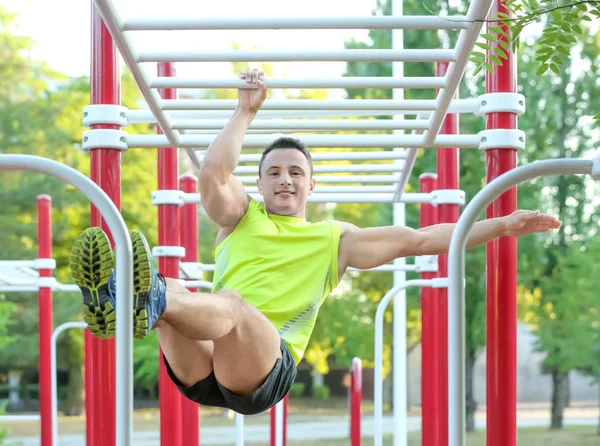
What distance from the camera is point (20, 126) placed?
17922 millimetres

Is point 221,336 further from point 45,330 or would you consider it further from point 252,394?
point 45,330

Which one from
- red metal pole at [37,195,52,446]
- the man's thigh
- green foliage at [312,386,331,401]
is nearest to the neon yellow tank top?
the man's thigh

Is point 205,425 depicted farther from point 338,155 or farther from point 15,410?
point 338,155

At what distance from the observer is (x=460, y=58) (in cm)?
281

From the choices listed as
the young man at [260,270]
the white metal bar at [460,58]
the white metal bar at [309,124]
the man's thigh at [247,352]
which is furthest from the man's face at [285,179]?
the man's thigh at [247,352]

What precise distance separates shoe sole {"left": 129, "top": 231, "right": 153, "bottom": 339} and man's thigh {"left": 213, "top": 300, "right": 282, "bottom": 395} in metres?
0.55

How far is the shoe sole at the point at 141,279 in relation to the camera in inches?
A: 85.5

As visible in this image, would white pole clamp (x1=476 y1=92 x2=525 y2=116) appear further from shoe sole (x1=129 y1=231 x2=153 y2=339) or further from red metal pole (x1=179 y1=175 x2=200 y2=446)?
red metal pole (x1=179 y1=175 x2=200 y2=446)

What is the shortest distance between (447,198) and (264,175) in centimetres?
135

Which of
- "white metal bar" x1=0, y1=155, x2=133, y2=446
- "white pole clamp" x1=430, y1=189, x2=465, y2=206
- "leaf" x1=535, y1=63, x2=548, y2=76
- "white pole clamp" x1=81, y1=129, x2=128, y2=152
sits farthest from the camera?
"white pole clamp" x1=430, y1=189, x2=465, y2=206

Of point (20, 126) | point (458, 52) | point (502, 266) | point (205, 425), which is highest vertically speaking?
point (20, 126)

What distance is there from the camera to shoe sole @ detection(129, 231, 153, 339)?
85.5 inches

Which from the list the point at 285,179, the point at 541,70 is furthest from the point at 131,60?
the point at 541,70

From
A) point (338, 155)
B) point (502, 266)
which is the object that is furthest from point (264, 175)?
point (502, 266)
